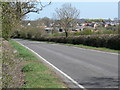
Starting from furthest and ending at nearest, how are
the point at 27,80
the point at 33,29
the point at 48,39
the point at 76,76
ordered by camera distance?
the point at 33,29 → the point at 48,39 → the point at 76,76 → the point at 27,80

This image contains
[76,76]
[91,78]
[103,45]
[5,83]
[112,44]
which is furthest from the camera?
[103,45]

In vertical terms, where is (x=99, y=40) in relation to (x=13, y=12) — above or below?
below

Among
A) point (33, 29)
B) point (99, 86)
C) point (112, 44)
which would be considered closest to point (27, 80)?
point (99, 86)

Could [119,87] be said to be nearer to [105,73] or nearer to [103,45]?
[105,73]

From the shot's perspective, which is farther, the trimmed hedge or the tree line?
the trimmed hedge

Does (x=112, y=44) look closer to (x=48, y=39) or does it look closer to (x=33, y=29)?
(x=48, y=39)

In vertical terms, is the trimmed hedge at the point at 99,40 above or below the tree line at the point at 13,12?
below

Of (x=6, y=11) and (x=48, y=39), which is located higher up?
(x=6, y=11)

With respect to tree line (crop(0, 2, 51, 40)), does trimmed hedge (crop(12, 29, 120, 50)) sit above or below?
below

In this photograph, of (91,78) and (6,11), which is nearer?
A: (91,78)

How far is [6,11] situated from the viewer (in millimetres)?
12922

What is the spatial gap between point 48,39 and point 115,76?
188ft

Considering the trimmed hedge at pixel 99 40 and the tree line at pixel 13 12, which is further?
the trimmed hedge at pixel 99 40

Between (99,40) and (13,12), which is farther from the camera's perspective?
(99,40)
